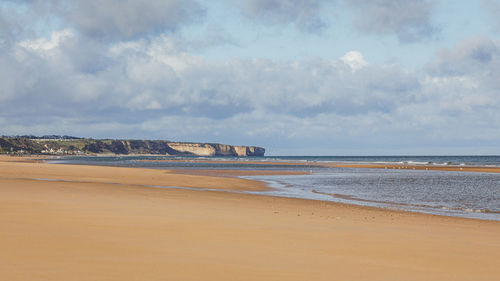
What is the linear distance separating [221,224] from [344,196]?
14734 millimetres

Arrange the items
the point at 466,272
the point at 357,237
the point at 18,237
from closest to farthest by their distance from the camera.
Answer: the point at 466,272 < the point at 18,237 < the point at 357,237

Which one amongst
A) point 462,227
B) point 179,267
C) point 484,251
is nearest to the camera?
point 179,267

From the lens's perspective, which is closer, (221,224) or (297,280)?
(297,280)

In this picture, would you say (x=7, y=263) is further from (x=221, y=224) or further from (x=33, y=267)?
(x=221, y=224)

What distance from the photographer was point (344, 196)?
2412 cm

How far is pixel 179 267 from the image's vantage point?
20.6ft

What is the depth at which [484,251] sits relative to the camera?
8.69m

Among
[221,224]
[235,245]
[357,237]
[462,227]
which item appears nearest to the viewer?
[235,245]

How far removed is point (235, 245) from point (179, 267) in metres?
2.01

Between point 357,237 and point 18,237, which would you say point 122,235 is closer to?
point 18,237

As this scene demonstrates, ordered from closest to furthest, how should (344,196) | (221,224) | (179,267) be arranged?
(179,267), (221,224), (344,196)

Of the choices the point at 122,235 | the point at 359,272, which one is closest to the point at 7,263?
the point at 122,235

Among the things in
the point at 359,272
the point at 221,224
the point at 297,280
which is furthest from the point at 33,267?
the point at 221,224

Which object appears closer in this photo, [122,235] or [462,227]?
[122,235]
